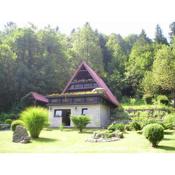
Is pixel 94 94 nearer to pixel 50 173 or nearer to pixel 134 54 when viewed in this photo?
pixel 50 173

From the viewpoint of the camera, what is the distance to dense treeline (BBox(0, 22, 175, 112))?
4359 centimetres

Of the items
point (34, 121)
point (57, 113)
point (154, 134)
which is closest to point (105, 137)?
point (154, 134)

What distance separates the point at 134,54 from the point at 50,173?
51.5 m

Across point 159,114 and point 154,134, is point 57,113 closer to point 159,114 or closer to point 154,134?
point 159,114

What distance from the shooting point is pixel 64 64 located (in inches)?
1984

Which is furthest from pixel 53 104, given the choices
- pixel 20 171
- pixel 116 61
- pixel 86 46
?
pixel 116 61

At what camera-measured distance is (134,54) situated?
57.7 metres

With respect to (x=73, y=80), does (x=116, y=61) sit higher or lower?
higher

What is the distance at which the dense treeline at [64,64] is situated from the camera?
43.6 m

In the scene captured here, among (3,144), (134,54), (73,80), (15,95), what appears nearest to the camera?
(3,144)

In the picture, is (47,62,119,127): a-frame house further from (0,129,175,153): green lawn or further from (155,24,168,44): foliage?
(155,24,168,44): foliage

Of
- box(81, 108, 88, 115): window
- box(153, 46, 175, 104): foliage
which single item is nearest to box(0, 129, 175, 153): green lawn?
box(81, 108, 88, 115): window

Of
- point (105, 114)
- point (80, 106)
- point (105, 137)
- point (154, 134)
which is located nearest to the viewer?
point (154, 134)

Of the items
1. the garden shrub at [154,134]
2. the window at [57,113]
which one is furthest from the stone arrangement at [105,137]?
the window at [57,113]
